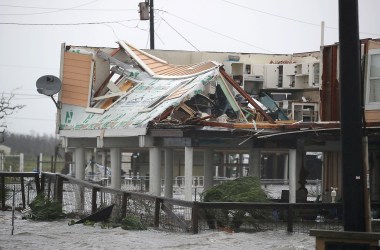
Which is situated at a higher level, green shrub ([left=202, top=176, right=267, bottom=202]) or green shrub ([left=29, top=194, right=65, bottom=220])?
green shrub ([left=202, top=176, right=267, bottom=202])

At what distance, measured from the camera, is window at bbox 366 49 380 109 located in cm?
2444

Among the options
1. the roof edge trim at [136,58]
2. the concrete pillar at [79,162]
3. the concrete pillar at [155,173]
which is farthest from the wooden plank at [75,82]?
the concrete pillar at [155,173]

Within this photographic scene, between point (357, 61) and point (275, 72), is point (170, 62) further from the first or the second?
point (357, 61)

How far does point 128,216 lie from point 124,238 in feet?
7.54

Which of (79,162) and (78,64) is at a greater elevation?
(78,64)

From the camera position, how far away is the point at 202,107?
31703 mm

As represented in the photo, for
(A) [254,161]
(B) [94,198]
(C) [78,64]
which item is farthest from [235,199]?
(C) [78,64]

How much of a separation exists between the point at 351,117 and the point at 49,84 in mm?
24649

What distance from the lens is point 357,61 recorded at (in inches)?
450

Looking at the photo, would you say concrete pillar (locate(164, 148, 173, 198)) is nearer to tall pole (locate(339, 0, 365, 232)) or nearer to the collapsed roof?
the collapsed roof

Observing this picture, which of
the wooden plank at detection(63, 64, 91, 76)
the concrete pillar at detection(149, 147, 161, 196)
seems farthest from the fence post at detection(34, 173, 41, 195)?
the wooden plank at detection(63, 64, 91, 76)

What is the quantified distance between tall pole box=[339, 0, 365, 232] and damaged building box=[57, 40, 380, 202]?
1330 cm

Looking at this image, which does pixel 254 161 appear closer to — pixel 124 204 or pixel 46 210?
pixel 46 210

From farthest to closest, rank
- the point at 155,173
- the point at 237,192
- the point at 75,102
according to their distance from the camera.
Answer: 1. the point at 75,102
2. the point at 155,173
3. the point at 237,192
